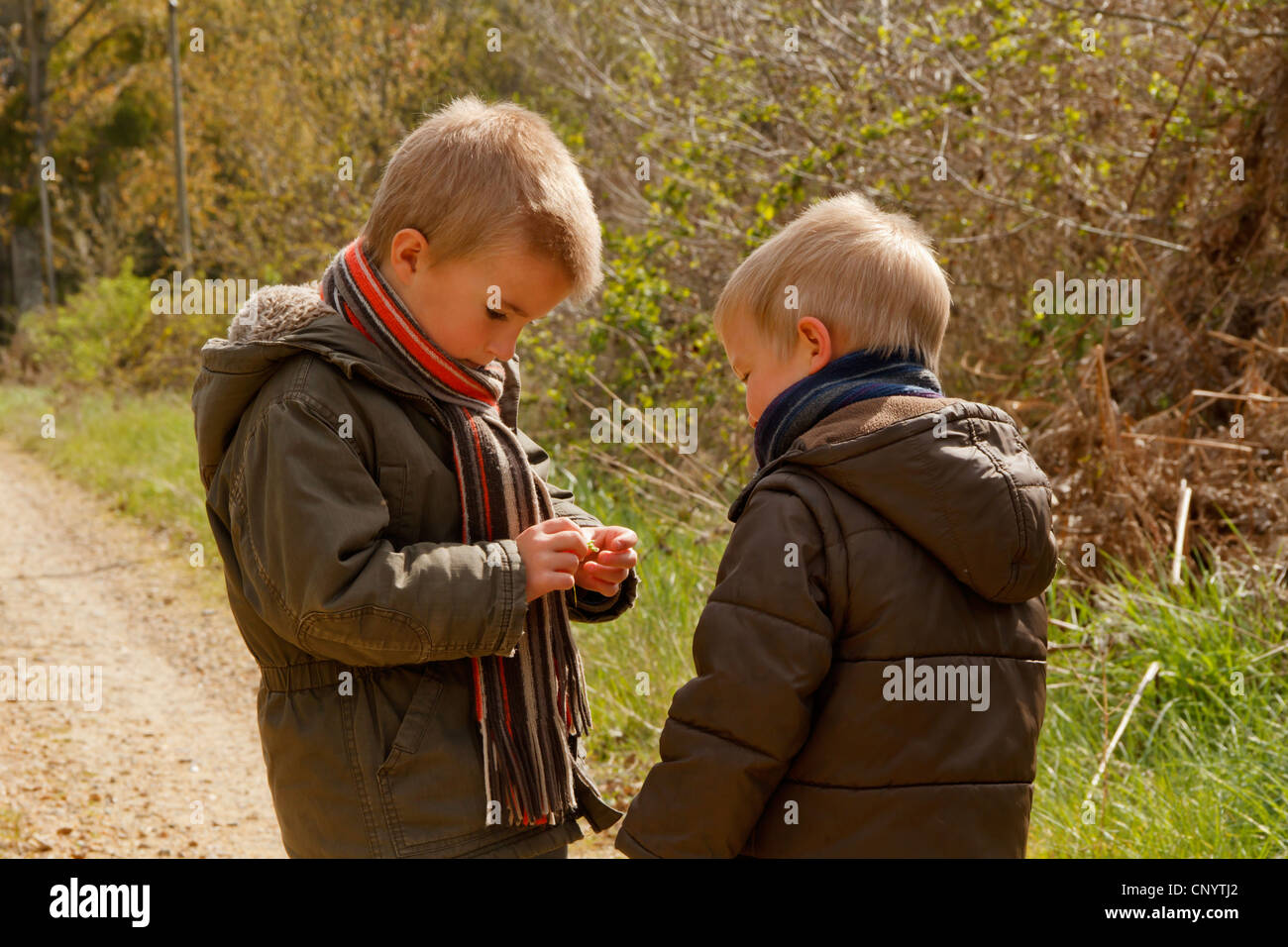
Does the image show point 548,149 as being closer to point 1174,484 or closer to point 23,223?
point 1174,484

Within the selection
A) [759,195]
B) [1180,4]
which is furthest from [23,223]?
[1180,4]

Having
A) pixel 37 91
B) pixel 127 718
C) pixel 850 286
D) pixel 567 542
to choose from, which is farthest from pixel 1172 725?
pixel 37 91

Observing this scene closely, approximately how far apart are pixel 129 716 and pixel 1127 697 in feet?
12.9

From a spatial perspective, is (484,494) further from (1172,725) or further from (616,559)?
(1172,725)

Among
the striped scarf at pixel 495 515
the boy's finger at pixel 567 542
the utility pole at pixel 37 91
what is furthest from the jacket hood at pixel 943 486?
the utility pole at pixel 37 91

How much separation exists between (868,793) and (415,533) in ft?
2.47

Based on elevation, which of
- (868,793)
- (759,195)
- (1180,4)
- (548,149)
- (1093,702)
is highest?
(1180,4)

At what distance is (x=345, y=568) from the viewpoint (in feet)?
5.28

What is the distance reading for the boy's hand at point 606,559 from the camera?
194 centimetres

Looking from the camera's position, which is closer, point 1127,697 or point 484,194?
point 484,194

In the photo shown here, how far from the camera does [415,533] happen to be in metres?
1.78

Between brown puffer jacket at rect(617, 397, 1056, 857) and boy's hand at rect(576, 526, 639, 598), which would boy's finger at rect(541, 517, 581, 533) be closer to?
boy's hand at rect(576, 526, 639, 598)

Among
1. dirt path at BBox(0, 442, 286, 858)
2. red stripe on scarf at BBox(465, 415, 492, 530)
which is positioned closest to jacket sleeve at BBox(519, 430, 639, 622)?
red stripe on scarf at BBox(465, 415, 492, 530)

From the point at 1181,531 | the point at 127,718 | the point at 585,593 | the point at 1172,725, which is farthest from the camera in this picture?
the point at 127,718
